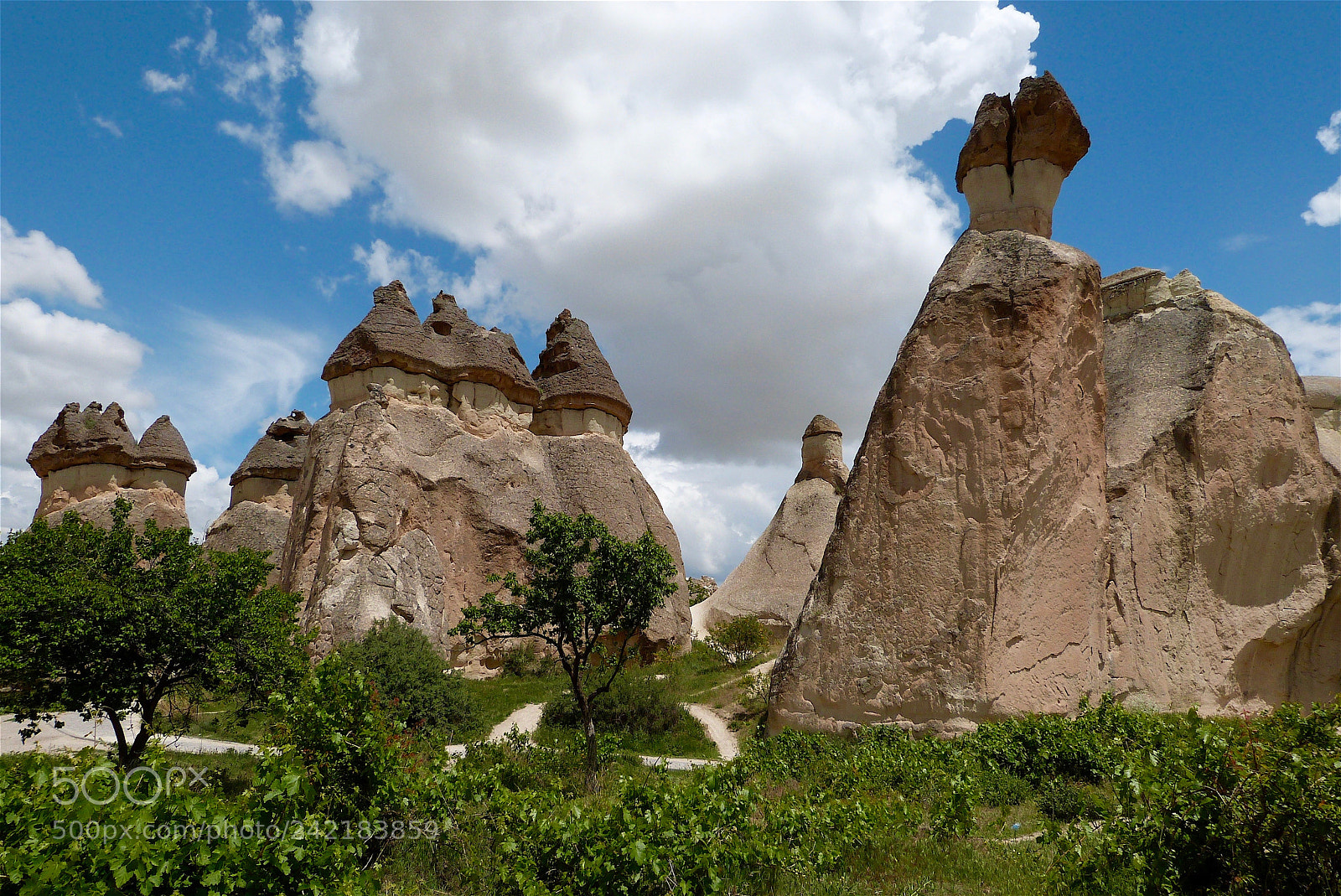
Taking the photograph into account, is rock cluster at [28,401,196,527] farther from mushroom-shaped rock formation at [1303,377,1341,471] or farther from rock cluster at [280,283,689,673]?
mushroom-shaped rock formation at [1303,377,1341,471]

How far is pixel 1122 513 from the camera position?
35.3 feet

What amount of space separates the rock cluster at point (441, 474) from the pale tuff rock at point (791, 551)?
7.00 ft

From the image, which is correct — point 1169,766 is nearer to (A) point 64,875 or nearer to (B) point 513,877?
(B) point 513,877

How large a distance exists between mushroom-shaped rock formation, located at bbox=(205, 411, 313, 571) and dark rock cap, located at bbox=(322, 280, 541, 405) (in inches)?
330

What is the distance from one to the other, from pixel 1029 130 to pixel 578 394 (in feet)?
47.2

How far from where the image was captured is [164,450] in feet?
87.9

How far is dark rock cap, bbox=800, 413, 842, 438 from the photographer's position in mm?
27531

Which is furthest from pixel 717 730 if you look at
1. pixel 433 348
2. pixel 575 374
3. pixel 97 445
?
pixel 97 445

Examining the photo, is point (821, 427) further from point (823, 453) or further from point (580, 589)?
point (580, 589)

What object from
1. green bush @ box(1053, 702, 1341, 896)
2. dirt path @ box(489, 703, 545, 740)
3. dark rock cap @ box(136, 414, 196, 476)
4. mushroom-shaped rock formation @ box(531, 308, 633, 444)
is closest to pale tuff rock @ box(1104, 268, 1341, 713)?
green bush @ box(1053, 702, 1341, 896)

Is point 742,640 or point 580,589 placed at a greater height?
point 580,589

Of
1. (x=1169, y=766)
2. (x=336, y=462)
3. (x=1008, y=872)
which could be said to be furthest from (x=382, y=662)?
(x=1169, y=766)

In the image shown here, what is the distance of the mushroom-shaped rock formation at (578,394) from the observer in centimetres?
2286

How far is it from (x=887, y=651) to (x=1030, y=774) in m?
2.23
